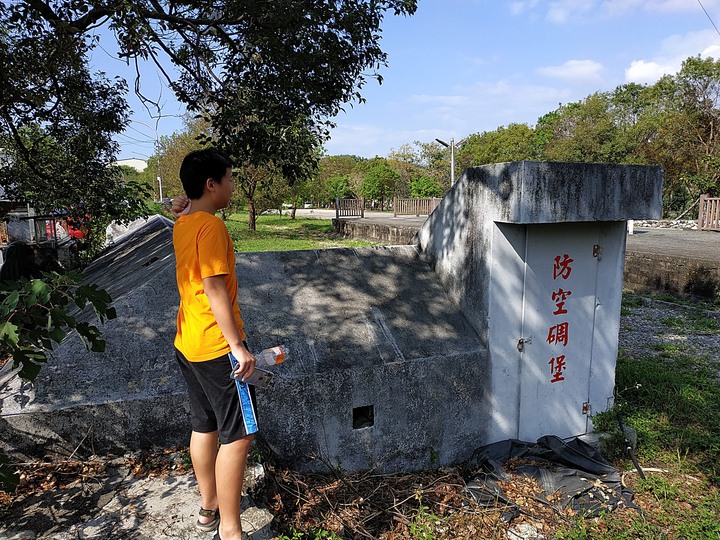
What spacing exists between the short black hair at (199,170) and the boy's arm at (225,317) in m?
0.46

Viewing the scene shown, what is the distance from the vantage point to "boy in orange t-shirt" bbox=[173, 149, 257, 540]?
2047 millimetres

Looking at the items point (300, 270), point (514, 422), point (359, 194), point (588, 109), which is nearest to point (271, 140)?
point (300, 270)

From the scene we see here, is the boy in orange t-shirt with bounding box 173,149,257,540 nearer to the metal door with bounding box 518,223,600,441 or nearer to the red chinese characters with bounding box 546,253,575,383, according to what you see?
the metal door with bounding box 518,223,600,441

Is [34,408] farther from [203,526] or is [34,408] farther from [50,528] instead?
[203,526]

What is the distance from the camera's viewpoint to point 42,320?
7.64 feet

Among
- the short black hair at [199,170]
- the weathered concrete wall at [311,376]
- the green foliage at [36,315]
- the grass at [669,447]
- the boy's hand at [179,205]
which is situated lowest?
the grass at [669,447]

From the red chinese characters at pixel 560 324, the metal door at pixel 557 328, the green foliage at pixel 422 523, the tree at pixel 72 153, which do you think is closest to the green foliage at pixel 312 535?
the green foliage at pixel 422 523

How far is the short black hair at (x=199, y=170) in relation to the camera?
7.21 ft

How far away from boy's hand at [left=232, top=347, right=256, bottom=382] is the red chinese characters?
107 inches

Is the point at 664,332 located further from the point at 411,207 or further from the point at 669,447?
the point at 411,207

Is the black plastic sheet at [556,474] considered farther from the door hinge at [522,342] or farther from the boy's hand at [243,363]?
the boy's hand at [243,363]

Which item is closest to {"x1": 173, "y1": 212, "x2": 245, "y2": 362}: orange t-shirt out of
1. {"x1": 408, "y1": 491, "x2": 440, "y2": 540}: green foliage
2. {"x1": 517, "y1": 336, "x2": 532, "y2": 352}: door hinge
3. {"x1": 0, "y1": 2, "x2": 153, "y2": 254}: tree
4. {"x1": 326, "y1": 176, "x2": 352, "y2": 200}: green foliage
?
{"x1": 408, "y1": 491, "x2": 440, "y2": 540}: green foliage

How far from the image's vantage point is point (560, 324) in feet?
13.0

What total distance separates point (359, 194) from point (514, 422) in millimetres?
42262
